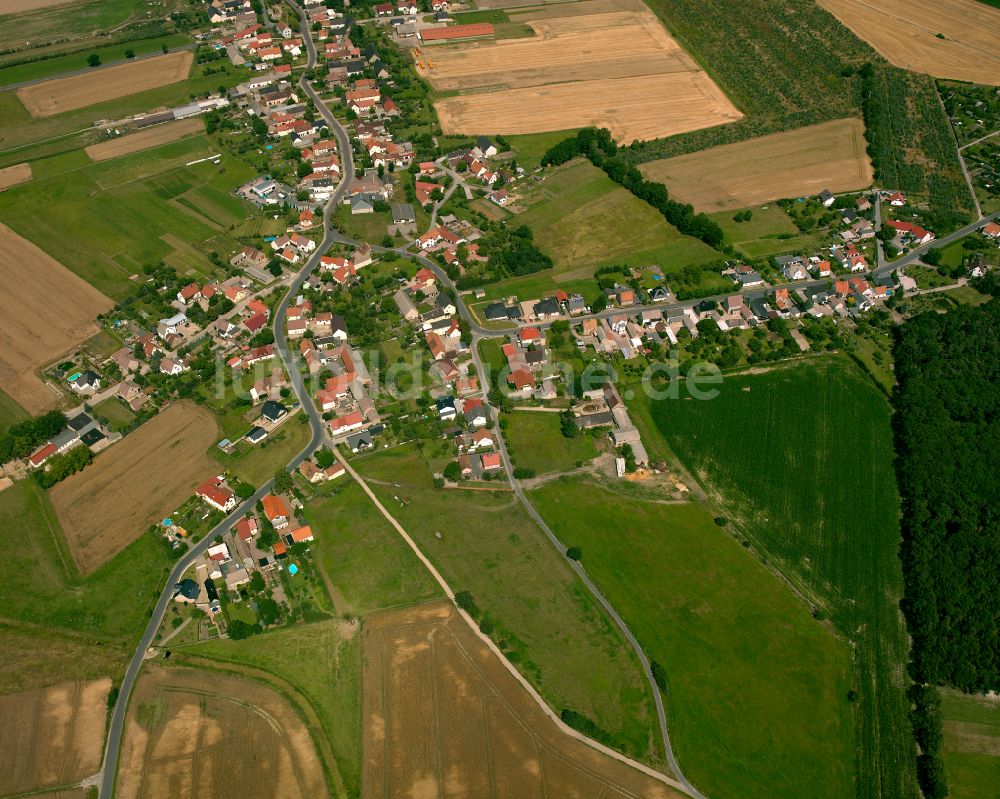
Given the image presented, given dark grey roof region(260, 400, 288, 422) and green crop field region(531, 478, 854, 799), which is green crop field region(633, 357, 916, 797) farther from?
dark grey roof region(260, 400, 288, 422)

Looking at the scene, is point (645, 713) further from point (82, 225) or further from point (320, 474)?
point (82, 225)

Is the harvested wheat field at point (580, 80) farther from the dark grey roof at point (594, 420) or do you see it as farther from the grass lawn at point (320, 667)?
the grass lawn at point (320, 667)

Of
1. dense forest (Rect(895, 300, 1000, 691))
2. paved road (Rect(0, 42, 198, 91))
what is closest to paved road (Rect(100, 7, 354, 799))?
dense forest (Rect(895, 300, 1000, 691))

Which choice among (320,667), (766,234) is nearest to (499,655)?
(320,667)

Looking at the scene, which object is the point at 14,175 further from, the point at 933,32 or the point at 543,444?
the point at 933,32

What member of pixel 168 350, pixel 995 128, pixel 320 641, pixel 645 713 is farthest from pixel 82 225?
pixel 995 128

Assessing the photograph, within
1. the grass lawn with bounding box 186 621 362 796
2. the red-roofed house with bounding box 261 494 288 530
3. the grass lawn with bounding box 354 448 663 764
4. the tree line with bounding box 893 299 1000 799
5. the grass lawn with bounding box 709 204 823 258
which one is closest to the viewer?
the grass lawn with bounding box 186 621 362 796
